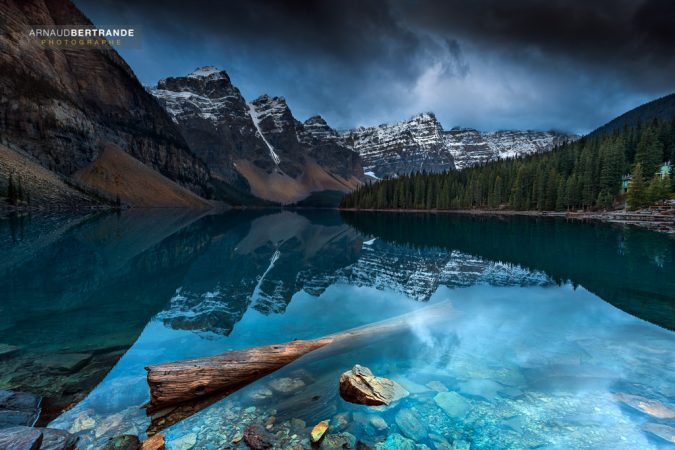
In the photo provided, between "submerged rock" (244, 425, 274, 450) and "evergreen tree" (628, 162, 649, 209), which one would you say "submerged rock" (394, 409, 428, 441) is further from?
"evergreen tree" (628, 162, 649, 209)

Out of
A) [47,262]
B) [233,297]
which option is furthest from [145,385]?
[47,262]

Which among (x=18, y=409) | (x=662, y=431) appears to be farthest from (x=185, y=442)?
(x=662, y=431)

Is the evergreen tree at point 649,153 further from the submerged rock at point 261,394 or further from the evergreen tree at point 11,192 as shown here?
the evergreen tree at point 11,192

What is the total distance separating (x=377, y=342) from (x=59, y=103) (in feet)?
620

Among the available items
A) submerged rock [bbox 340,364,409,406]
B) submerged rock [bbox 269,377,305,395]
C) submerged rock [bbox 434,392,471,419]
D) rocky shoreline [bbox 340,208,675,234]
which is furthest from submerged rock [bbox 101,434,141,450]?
rocky shoreline [bbox 340,208,675,234]

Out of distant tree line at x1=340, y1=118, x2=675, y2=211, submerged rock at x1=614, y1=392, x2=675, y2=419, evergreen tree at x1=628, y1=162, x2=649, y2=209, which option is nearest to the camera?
submerged rock at x1=614, y1=392, x2=675, y2=419

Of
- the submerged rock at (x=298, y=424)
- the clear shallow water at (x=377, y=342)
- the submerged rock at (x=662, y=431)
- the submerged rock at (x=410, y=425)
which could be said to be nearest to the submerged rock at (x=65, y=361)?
the clear shallow water at (x=377, y=342)

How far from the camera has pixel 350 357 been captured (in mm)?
11523

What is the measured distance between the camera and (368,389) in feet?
29.2

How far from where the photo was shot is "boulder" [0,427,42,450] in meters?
5.84

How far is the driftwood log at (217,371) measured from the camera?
8.26 m

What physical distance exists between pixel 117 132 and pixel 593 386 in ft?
750

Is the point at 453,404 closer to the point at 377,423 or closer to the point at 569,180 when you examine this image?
the point at 377,423

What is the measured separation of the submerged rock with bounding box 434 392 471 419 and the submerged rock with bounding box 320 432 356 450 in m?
2.72
